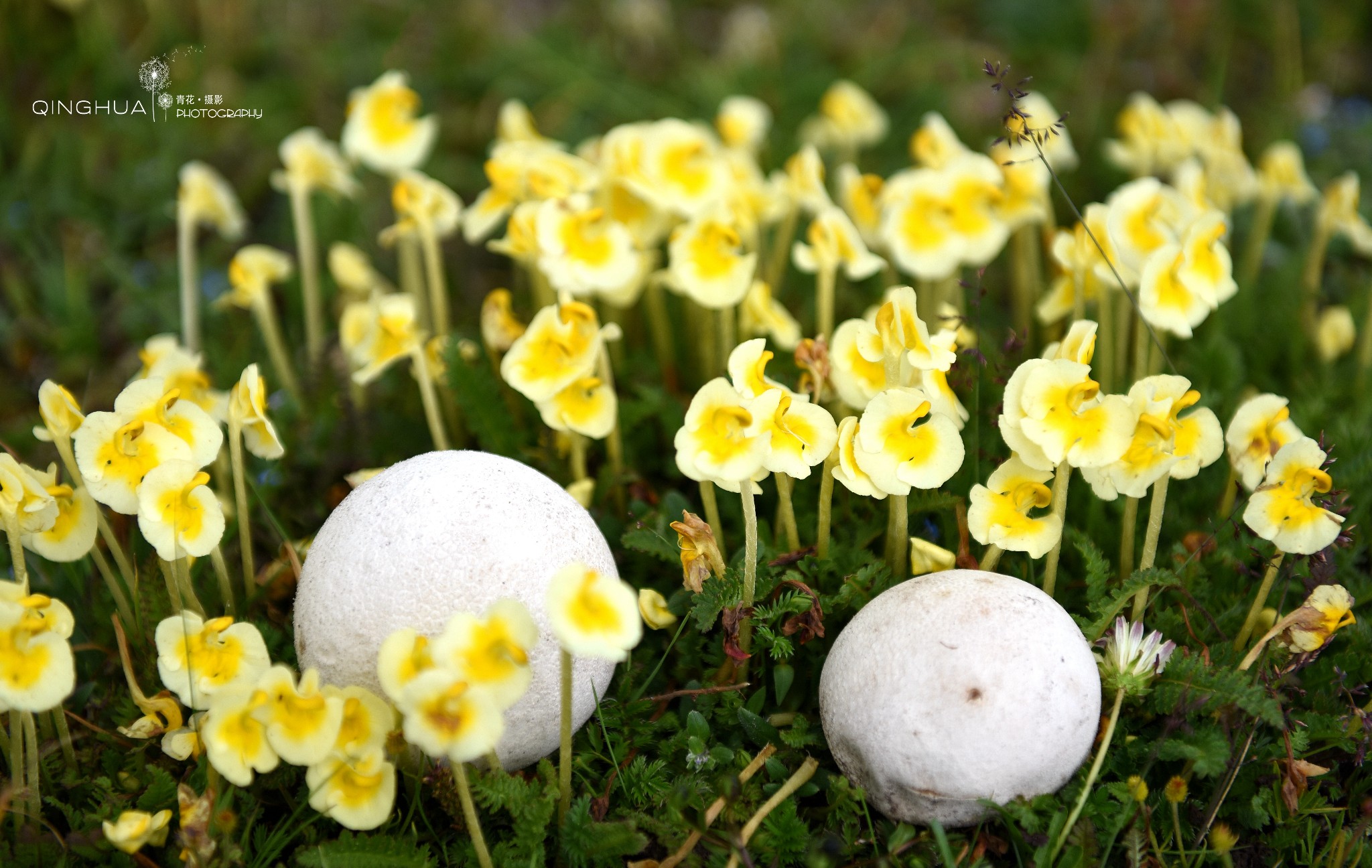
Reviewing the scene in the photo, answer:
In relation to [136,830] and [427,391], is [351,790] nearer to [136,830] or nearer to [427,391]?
[136,830]

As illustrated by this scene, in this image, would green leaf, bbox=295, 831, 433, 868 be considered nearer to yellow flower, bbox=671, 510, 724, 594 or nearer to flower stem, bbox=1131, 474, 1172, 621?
yellow flower, bbox=671, 510, 724, 594

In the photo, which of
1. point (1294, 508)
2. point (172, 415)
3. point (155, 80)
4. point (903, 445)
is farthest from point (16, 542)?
point (155, 80)

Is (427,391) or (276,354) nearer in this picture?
(427,391)

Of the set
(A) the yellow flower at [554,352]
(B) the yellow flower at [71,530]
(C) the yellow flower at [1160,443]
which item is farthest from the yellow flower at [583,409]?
(C) the yellow flower at [1160,443]

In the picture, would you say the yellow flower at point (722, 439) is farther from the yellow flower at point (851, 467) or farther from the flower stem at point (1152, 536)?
the flower stem at point (1152, 536)

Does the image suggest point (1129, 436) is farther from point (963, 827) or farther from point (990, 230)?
point (990, 230)

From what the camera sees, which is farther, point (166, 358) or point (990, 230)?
point (990, 230)

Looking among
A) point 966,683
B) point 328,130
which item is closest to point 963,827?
point 966,683

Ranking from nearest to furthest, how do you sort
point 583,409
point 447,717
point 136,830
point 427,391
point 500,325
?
point 447,717
point 136,830
point 583,409
point 427,391
point 500,325
